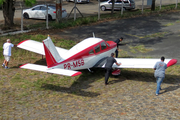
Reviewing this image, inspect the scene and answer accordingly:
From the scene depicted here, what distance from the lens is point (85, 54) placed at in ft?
51.0

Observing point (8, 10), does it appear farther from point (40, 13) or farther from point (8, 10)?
point (40, 13)

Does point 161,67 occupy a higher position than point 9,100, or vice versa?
point 161,67

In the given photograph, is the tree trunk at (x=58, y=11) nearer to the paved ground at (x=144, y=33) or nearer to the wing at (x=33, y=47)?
the paved ground at (x=144, y=33)

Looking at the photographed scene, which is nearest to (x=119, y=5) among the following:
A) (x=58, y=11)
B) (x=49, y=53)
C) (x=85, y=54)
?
(x=58, y=11)

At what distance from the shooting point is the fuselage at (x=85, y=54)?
14.7 meters

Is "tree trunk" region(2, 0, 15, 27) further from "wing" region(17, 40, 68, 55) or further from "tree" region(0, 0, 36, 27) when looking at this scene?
"wing" region(17, 40, 68, 55)

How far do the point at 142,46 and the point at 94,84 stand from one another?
8.89m

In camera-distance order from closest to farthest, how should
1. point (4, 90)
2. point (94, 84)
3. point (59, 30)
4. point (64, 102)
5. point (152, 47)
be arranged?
1. point (64, 102)
2. point (4, 90)
3. point (94, 84)
4. point (152, 47)
5. point (59, 30)

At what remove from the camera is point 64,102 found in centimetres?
1305

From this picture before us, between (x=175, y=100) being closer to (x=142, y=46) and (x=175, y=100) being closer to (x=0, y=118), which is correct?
(x=0, y=118)

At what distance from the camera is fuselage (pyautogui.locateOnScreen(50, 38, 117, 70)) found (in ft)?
48.3

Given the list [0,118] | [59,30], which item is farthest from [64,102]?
[59,30]

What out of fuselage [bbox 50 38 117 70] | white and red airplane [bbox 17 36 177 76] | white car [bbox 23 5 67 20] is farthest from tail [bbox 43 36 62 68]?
white car [bbox 23 5 67 20]

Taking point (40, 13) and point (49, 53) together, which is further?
point (40, 13)
